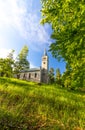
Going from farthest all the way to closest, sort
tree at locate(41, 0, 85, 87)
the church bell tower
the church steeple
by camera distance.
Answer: the church steeple, the church bell tower, tree at locate(41, 0, 85, 87)

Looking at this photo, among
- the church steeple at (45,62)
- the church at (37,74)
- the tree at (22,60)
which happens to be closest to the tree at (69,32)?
the tree at (22,60)

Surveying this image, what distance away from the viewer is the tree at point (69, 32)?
40.7 ft

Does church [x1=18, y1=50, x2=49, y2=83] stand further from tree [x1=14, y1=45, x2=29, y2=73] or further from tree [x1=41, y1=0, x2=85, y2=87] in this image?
tree [x1=41, y1=0, x2=85, y2=87]

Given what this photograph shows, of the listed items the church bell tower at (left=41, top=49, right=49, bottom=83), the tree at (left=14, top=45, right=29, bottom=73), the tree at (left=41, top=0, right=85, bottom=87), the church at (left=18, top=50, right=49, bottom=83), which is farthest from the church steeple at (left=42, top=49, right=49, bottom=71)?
the tree at (left=41, top=0, right=85, bottom=87)

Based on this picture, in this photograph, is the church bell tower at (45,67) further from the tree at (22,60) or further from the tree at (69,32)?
the tree at (69,32)

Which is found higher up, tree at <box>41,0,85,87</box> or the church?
the church

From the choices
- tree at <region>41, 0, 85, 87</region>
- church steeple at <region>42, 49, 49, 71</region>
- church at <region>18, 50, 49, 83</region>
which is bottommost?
tree at <region>41, 0, 85, 87</region>

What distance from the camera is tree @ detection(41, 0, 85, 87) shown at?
40.7 feet

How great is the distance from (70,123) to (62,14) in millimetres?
9489

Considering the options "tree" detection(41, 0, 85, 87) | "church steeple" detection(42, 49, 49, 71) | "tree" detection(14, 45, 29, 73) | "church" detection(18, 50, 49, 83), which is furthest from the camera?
"church steeple" detection(42, 49, 49, 71)

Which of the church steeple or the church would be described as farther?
the church steeple

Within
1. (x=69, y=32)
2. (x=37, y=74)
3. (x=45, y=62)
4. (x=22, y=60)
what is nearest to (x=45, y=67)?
(x=45, y=62)

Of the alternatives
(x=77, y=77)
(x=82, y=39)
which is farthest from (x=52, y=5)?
(x=77, y=77)

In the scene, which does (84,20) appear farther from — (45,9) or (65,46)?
(45,9)
